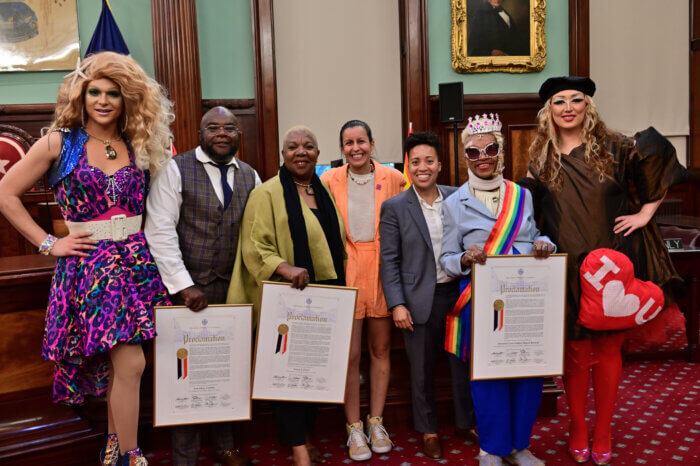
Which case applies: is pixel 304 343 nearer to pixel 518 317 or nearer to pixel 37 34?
pixel 518 317

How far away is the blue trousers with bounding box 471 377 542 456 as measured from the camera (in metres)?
2.35

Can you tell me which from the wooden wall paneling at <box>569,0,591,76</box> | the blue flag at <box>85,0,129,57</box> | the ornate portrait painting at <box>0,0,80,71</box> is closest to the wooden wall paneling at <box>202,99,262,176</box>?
the blue flag at <box>85,0,129,57</box>

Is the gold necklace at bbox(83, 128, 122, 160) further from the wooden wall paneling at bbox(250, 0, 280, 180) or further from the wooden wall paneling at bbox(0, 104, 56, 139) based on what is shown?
the wooden wall paneling at bbox(0, 104, 56, 139)

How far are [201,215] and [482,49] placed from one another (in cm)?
542

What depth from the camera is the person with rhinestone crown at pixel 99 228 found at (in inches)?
81.0

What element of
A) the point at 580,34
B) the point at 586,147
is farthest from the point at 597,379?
the point at 580,34

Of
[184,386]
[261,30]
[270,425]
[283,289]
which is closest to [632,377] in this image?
[270,425]

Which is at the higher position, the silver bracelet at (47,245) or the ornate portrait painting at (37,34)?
the ornate portrait painting at (37,34)

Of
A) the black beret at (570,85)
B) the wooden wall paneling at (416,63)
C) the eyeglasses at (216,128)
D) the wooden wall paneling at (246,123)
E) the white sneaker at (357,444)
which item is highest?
the wooden wall paneling at (416,63)

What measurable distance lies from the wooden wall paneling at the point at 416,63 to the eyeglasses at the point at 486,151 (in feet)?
14.4

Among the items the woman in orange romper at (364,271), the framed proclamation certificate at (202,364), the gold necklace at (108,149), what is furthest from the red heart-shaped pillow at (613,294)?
the gold necklace at (108,149)

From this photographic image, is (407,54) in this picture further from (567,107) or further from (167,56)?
(567,107)

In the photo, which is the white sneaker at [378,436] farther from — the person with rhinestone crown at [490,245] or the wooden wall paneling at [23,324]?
the wooden wall paneling at [23,324]

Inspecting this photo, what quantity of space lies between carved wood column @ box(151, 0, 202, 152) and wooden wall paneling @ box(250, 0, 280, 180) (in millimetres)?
679
